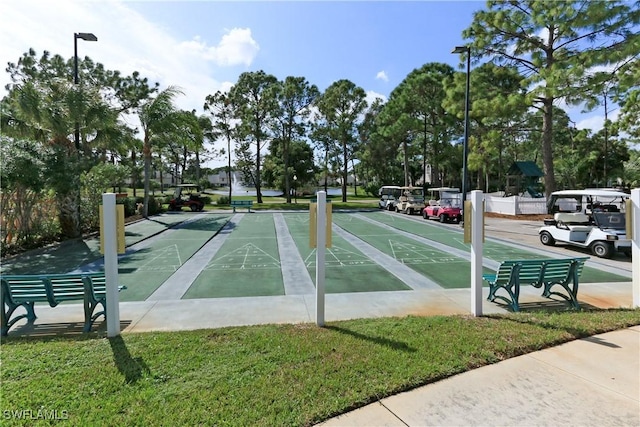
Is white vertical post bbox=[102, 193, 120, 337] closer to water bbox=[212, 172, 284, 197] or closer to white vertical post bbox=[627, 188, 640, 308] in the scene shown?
white vertical post bbox=[627, 188, 640, 308]

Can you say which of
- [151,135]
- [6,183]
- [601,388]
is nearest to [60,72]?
[151,135]

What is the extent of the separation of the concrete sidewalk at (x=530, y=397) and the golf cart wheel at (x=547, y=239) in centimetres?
908

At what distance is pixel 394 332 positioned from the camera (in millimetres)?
4672

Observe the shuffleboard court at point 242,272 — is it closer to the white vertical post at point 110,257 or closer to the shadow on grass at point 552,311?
the white vertical post at point 110,257

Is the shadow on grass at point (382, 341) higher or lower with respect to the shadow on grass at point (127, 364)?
lower

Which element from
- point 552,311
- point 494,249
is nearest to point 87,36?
point 494,249

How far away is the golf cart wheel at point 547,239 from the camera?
1220 cm

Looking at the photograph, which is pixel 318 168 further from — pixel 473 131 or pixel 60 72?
pixel 60 72

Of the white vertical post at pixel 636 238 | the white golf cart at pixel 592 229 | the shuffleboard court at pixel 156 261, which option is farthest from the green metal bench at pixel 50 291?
the white golf cart at pixel 592 229

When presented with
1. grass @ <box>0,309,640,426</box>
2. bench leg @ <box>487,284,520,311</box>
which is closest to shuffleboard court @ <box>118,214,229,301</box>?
grass @ <box>0,309,640,426</box>

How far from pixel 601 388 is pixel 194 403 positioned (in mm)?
3885

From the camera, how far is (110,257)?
184 inches

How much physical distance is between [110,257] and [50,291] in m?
1.26

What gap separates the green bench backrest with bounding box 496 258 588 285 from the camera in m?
5.89
